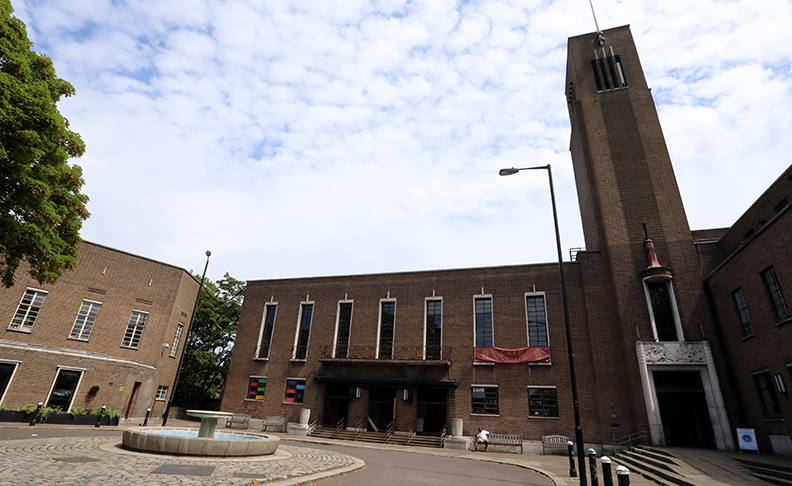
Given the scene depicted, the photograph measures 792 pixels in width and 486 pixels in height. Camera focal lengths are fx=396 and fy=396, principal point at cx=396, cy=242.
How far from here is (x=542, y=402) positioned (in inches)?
874

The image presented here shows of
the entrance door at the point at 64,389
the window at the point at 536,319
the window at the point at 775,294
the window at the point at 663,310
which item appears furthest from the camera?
the entrance door at the point at 64,389

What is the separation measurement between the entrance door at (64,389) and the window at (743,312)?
3644cm

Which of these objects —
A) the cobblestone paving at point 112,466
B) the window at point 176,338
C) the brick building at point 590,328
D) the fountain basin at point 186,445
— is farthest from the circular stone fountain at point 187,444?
the window at point 176,338

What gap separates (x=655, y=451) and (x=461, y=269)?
13.9 m

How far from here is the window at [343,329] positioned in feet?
90.4

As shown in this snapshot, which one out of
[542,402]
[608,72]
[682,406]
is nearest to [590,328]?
[542,402]

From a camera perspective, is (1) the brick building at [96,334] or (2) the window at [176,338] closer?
(1) the brick building at [96,334]

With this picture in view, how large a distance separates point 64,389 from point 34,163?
1930 cm

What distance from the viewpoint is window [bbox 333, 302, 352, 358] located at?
2755 centimetres

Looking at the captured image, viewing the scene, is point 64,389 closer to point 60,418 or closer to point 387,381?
point 60,418

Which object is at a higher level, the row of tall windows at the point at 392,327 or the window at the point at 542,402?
the row of tall windows at the point at 392,327

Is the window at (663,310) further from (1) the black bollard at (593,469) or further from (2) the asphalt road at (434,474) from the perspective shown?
(1) the black bollard at (593,469)

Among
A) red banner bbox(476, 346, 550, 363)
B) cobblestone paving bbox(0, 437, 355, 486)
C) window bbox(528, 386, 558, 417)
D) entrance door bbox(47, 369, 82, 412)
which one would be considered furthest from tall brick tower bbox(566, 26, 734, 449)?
entrance door bbox(47, 369, 82, 412)

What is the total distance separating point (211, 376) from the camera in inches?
1489
